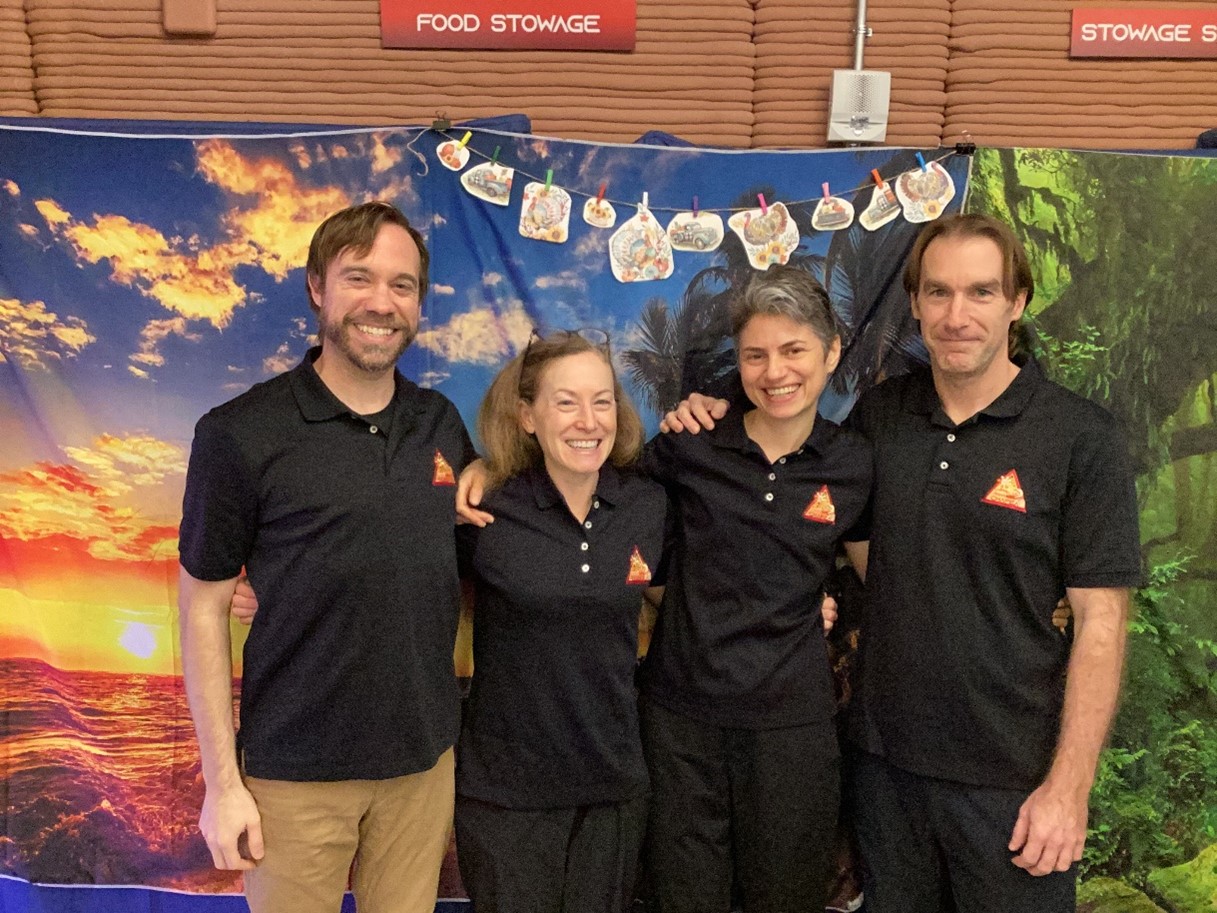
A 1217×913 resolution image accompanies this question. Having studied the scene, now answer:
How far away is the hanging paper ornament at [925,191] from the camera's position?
2260 mm

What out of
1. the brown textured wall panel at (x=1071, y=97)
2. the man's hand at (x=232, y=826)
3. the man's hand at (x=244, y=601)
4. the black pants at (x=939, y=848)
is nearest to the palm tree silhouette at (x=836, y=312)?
the brown textured wall panel at (x=1071, y=97)

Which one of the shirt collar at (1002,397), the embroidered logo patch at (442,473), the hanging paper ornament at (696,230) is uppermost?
the hanging paper ornament at (696,230)

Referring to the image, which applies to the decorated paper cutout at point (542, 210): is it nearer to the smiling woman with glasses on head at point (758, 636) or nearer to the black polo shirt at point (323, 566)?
the smiling woman with glasses on head at point (758, 636)

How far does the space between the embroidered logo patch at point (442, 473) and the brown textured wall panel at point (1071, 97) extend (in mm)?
1718

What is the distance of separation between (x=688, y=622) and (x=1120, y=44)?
6.57 feet

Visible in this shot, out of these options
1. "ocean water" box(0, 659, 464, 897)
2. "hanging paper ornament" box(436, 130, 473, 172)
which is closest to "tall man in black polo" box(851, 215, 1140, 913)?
"hanging paper ornament" box(436, 130, 473, 172)

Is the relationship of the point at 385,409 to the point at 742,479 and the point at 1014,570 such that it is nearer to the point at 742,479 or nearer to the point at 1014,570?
the point at 742,479

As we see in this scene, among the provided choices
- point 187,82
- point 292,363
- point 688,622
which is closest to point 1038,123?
point 688,622

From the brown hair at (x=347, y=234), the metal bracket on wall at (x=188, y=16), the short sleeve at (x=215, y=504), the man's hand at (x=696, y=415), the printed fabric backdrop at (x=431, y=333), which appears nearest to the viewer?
the short sleeve at (x=215, y=504)

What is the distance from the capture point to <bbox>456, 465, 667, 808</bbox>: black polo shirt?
1.79 m

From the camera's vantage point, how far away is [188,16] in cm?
233

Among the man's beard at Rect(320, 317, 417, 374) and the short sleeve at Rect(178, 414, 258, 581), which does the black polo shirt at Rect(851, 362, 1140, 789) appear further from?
the short sleeve at Rect(178, 414, 258, 581)

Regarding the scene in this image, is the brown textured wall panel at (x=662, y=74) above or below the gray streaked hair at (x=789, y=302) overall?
above

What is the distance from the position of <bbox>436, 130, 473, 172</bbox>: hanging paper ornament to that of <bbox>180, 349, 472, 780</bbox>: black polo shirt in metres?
0.73
